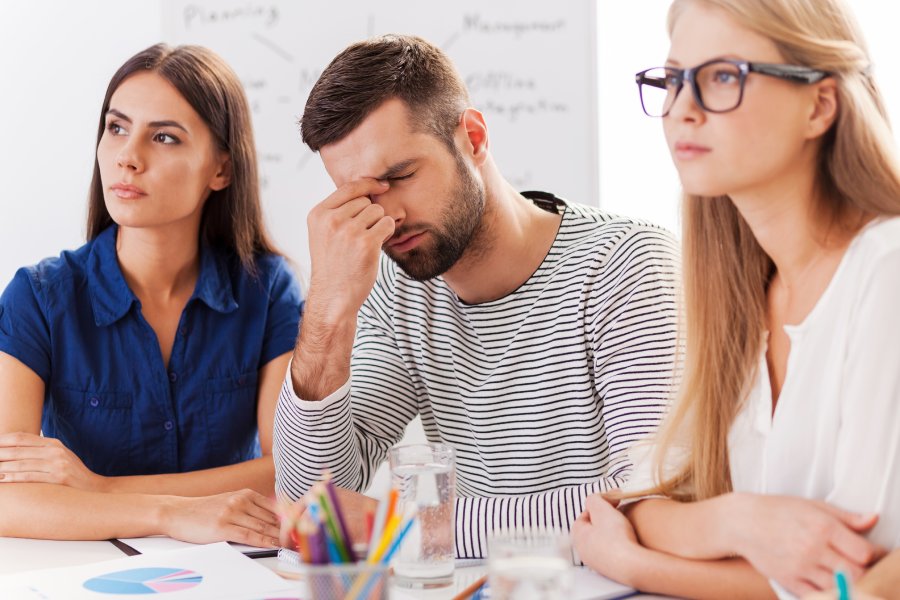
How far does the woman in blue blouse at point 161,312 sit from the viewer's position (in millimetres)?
1857

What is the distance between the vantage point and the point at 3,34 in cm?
279

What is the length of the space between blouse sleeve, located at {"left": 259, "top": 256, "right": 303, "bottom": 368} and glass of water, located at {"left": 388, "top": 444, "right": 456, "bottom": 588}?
0.86 meters

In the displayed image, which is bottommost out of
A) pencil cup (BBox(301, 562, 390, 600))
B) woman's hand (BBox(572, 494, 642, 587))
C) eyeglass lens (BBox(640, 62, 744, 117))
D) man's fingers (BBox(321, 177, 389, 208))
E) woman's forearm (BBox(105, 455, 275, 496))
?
woman's forearm (BBox(105, 455, 275, 496))

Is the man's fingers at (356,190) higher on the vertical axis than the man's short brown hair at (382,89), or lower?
lower

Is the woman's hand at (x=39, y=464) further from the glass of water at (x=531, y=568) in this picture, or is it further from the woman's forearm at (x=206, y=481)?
the glass of water at (x=531, y=568)

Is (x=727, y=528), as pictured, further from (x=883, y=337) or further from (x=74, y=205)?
(x=74, y=205)

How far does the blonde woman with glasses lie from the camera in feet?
3.21

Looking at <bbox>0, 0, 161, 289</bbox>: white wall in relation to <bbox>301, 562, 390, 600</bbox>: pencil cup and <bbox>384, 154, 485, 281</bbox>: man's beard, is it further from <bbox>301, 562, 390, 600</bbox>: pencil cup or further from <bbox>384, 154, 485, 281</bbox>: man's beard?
<bbox>301, 562, 390, 600</bbox>: pencil cup

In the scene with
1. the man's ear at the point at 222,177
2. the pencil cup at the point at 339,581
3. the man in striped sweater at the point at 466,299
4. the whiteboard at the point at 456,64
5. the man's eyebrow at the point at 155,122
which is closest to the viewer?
the pencil cup at the point at 339,581

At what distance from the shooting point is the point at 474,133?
5.26 ft

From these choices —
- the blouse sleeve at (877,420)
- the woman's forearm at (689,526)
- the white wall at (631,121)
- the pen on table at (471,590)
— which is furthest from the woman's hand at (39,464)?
the white wall at (631,121)

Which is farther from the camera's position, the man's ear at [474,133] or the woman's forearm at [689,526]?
the man's ear at [474,133]

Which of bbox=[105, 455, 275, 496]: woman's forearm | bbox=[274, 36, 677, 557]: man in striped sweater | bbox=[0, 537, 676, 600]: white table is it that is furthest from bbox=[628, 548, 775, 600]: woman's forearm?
bbox=[105, 455, 275, 496]: woman's forearm

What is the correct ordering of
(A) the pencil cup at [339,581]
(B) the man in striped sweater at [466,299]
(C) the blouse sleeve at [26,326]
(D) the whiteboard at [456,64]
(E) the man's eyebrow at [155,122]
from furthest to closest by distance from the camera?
(D) the whiteboard at [456,64] → (E) the man's eyebrow at [155,122] → (C) the blouse sleeve at [26,326] → (B) the man in striped sweater at [466,299] → (A) the pencil cup at [339,581]
